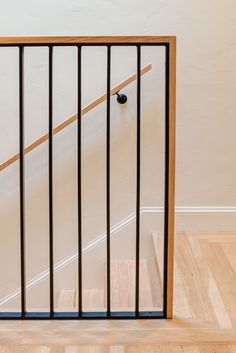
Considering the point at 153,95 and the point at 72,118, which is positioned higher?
the point at 153,95

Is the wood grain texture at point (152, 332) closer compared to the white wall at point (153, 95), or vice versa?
the wood grain texture at point (152, 332)

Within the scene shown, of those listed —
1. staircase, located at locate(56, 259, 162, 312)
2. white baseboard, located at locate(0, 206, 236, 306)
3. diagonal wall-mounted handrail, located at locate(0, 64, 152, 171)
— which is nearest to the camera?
staircase, located at locate(56, 259, 162, 312)

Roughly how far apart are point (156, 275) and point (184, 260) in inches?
6.6

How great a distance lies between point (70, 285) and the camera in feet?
10.9

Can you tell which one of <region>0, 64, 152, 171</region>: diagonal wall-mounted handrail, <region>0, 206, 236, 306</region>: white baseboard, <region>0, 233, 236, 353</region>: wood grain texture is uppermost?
<region>0, 64, 152, 171</region>: diagonal wall-mounted handrail

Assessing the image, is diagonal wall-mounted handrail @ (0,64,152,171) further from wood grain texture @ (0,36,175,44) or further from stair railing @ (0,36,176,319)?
wood grain texture @ (0,36,175,44)

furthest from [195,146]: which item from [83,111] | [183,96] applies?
[83,111]

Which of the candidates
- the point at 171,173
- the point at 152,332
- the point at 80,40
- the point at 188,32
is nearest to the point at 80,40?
the point at 80,40

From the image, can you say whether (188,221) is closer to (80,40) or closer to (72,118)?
(72,118)

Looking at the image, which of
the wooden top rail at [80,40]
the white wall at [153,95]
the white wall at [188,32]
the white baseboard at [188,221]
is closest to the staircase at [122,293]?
the white baseboard at [188,221]

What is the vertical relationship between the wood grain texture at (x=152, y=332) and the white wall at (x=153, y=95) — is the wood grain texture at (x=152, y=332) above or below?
below

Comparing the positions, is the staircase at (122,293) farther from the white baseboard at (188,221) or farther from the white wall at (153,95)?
the white wall at (153,95)

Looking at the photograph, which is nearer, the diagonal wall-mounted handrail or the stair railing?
the stair railing

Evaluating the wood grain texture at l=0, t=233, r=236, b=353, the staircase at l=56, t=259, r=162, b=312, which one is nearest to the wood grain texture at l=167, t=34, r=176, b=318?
the wood grain texture at l=0, t=233, r=236, b=353
